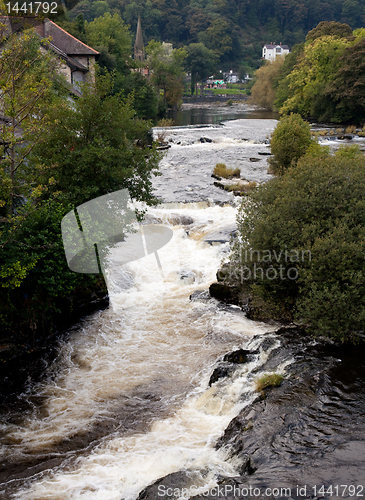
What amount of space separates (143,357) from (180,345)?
108 centimetres

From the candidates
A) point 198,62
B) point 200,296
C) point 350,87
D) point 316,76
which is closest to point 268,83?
point 316,76

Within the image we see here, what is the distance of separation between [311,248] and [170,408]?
16.1 ft

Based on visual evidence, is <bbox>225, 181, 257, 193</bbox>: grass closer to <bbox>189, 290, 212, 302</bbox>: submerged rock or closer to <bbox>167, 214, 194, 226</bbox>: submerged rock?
<bbox>167, 214, 194, 226</bbox>: submerged rock

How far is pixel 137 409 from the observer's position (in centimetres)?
883

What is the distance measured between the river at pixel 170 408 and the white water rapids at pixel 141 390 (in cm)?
3

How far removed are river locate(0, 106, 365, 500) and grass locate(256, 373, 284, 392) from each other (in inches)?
6.3

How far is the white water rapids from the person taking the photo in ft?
22.7

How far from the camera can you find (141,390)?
31.2 ft

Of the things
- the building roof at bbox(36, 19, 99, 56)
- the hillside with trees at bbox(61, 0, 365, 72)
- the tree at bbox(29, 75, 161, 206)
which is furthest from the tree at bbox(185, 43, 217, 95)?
the tree at bbox(29, 75, 161, 206)

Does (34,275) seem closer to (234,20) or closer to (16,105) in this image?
(16,105)

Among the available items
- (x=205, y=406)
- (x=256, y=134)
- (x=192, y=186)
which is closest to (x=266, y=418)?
(x=205, y=406)

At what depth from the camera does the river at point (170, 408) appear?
668cm

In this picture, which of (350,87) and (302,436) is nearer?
(302,436)

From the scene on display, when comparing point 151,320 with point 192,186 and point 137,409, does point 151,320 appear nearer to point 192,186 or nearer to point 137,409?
point 137,409
